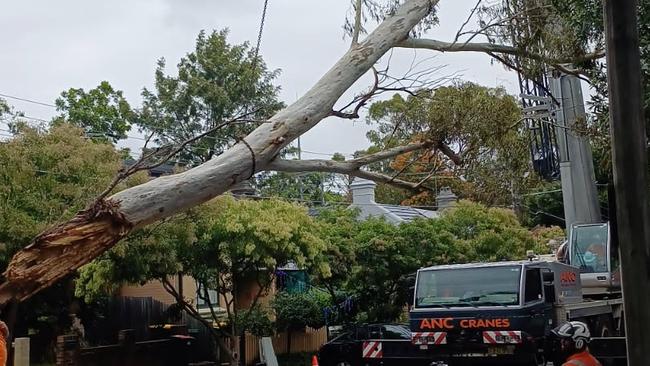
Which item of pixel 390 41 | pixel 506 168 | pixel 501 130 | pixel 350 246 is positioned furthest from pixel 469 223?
pixel 390 41

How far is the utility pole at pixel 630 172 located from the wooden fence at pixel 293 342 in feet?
63.5

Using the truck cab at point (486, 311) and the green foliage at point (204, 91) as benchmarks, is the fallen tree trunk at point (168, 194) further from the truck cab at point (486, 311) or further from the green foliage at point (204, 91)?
the green foliage at point (204, 91)

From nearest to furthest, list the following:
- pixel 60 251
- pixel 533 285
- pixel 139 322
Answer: pixel 60 251
pixel 533 285
pixel 139 322

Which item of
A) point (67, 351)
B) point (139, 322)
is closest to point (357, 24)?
point (67, 351)

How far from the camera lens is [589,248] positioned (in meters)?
18.3

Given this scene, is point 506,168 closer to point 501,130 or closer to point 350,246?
point 501,130

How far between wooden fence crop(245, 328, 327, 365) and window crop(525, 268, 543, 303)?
1190cm

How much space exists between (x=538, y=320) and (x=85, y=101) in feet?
105

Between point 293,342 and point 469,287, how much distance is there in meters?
13.8

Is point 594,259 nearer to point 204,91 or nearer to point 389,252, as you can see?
point 389,252

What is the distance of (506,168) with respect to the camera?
A: 16609 mm

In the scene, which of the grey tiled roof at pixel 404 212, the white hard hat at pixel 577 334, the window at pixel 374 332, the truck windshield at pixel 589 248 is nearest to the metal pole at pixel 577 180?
the truck windshield at pixel 589 248

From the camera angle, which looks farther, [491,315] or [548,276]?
[548,276]

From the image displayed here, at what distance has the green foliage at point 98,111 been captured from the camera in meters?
39.5
